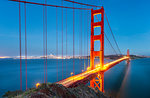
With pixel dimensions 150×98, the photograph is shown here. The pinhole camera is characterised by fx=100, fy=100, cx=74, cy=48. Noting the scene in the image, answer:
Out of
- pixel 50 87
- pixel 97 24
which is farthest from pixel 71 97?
pixel 97 24

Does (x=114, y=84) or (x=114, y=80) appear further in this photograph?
(x=114, y=80)

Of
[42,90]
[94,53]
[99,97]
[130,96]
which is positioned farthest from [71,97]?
[130,96]

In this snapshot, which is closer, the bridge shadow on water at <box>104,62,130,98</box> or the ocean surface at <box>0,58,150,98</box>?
the bridge shadow on water at <box>104,62,130,98</box>

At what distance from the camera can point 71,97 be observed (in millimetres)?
4355

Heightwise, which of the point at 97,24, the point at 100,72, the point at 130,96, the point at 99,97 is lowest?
the point at 130,96

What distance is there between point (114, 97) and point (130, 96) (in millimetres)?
2484

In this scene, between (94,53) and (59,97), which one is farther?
(94,53)

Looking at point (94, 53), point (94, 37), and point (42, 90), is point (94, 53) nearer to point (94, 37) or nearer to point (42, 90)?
point (94, 37)

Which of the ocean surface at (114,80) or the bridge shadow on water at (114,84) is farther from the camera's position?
the ocean surface at (114,80)

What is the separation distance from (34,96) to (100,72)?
8382 mm

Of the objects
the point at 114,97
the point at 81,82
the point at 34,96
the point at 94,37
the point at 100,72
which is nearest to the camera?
the point at 34,96

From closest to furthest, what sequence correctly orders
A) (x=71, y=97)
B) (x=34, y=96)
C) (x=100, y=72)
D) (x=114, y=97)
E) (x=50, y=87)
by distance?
(x=34, y=96) → (x=50, y=87) → (x=71, y=97) → (x=100, y=72) → (x=114, y=97)

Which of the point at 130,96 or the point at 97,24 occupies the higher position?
the point at 97,24

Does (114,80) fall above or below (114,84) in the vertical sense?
below
